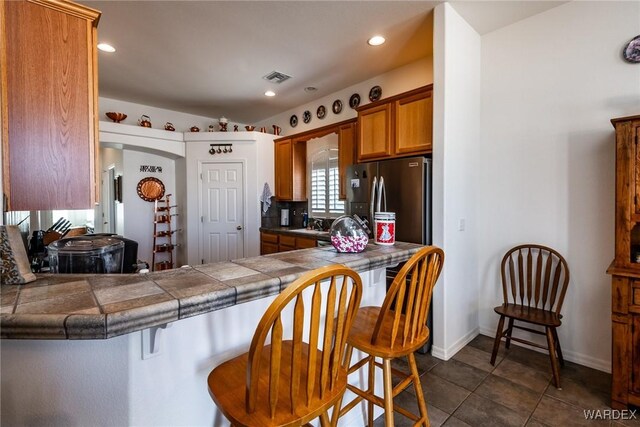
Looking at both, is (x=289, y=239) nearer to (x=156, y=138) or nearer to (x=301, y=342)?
(x=156, y=138)

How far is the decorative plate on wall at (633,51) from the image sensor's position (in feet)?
6.92

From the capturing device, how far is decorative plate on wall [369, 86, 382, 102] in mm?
3719

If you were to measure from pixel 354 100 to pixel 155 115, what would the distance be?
3277 mm

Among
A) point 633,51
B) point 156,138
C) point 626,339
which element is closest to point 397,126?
point 633,51

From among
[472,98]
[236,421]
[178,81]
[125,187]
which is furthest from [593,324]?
[125,187]

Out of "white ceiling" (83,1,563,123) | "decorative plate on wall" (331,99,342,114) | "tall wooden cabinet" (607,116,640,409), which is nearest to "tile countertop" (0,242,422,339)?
"tall wooden cabinet" (607,116,640,409)

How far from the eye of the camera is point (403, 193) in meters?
2.70

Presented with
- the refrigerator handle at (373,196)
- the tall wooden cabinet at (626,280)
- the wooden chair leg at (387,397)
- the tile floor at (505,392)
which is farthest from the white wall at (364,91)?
the wooden chair leg at (387,397)

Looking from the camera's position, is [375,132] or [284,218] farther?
[284,218]

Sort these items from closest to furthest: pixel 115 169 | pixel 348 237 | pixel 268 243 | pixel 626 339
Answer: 1. pixel 348 237
2. pixel 626 339
3. pixel 268 243
4. pixel 115 169

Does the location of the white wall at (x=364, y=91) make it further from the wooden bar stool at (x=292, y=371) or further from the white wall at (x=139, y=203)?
the wooden bar stool at (x=292, y=371)

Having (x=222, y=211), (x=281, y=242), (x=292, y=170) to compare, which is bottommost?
(x=281, y=242)

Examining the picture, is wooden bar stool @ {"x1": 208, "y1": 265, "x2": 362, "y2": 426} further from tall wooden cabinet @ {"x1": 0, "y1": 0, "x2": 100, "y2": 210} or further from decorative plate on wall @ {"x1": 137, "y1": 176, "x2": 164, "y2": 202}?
decorative plate on wall @ {"x1": 137, "y1": 176, "x2": 164, "y2": 202}

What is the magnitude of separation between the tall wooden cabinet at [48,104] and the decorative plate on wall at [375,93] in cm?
301
